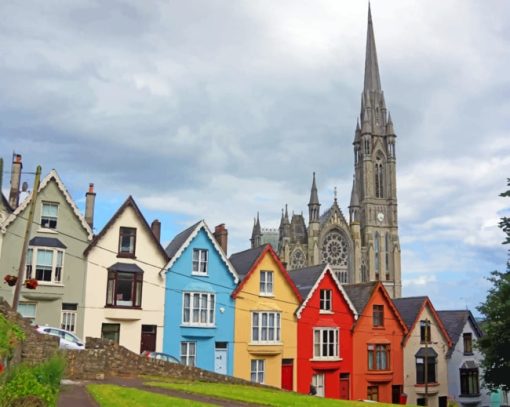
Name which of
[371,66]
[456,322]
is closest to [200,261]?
[456,322]

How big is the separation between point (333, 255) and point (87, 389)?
10215 centimetres

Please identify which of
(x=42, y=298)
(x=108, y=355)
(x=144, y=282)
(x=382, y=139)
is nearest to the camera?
(x=108, y=355)

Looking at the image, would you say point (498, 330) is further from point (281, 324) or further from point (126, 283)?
point (126, 283)

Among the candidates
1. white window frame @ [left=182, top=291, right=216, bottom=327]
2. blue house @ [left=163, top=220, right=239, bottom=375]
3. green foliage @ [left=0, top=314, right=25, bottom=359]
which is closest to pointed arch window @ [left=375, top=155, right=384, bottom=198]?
blue house @ [left=163, top=220, right=239, bottom=375]

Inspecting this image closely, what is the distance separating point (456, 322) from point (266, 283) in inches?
783

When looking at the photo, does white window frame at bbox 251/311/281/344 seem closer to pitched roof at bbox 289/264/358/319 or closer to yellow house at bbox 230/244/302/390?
yellow house at bbox 230/244/302/390

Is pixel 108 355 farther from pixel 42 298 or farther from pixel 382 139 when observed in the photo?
pixel 382 139

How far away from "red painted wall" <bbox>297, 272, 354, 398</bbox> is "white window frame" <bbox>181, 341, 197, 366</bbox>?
8.17 metres

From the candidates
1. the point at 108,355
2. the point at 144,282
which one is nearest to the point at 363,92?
the point at 144,282

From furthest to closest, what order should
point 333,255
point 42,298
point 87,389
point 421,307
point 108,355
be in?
point 333,255, point 421,307, point 42,298, point 108,355, point 87,389

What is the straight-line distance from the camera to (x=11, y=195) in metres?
43.0

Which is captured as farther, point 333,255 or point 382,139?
point 382,139

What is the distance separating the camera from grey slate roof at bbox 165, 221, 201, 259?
44572mm

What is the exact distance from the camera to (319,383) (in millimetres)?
45688
